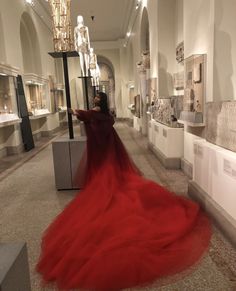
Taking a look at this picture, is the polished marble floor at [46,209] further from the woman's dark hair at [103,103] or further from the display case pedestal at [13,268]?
the woman's dark hair at [103,103]

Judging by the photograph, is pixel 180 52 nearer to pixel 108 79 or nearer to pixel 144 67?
pixel 144 67

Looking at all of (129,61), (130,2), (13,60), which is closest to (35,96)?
(13,60)

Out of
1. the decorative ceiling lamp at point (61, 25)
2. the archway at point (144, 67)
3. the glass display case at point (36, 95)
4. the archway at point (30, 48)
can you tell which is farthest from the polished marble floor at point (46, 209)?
the archway at point (30, 48)

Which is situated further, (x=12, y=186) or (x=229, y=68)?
(x=12, y=186)

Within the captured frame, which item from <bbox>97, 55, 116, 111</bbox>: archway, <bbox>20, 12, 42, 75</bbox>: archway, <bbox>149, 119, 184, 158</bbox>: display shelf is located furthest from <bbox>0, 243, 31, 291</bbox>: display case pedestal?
<bbox>97, 55, 116, 111</bbox>: archway

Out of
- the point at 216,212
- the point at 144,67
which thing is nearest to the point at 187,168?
the point at 216,212

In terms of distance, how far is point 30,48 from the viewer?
1290 centimetres

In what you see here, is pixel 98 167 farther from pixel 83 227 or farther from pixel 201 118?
pixel 201 118

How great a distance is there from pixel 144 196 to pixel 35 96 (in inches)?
393

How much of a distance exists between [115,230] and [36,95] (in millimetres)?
10609

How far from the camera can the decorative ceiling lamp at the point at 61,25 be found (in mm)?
4637

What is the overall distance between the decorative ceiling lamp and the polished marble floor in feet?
A: 8.19

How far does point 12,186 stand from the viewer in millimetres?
5605

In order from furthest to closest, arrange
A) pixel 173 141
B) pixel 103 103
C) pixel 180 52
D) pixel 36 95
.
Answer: pixel 36 95 < pixel 180 52 < pixel 173 141 < pixel 103 103
